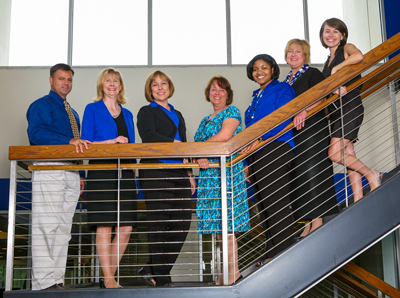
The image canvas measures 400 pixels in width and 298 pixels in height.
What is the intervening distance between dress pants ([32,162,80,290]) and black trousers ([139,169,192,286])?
0.49 metres

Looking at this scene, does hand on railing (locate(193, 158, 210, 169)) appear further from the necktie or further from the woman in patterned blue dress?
the necktie

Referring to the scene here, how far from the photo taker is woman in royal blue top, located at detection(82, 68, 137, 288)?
2717mm

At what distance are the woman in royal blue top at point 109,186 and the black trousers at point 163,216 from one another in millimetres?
112

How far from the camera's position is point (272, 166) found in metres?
2.82

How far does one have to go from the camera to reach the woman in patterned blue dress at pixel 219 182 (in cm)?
275

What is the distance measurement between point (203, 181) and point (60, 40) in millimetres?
3953

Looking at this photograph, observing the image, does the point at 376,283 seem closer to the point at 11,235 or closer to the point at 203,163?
the point at 203,163

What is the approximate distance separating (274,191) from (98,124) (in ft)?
3.92

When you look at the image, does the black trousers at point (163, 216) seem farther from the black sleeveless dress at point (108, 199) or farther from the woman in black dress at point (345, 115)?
the woman in black dress at point (345, 115)

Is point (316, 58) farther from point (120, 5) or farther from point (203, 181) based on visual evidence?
point (203, 181)

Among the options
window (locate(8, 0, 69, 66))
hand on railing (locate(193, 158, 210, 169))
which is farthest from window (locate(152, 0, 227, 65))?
hand on railing (locate(193, 158, 210, 169))

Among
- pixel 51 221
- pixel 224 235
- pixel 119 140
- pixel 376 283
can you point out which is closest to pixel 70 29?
pixel 119 140

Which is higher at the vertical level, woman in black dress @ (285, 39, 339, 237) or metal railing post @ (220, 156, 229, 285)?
woman in black dress @ (285, 39, 339, 237)

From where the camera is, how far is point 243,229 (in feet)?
9.16
